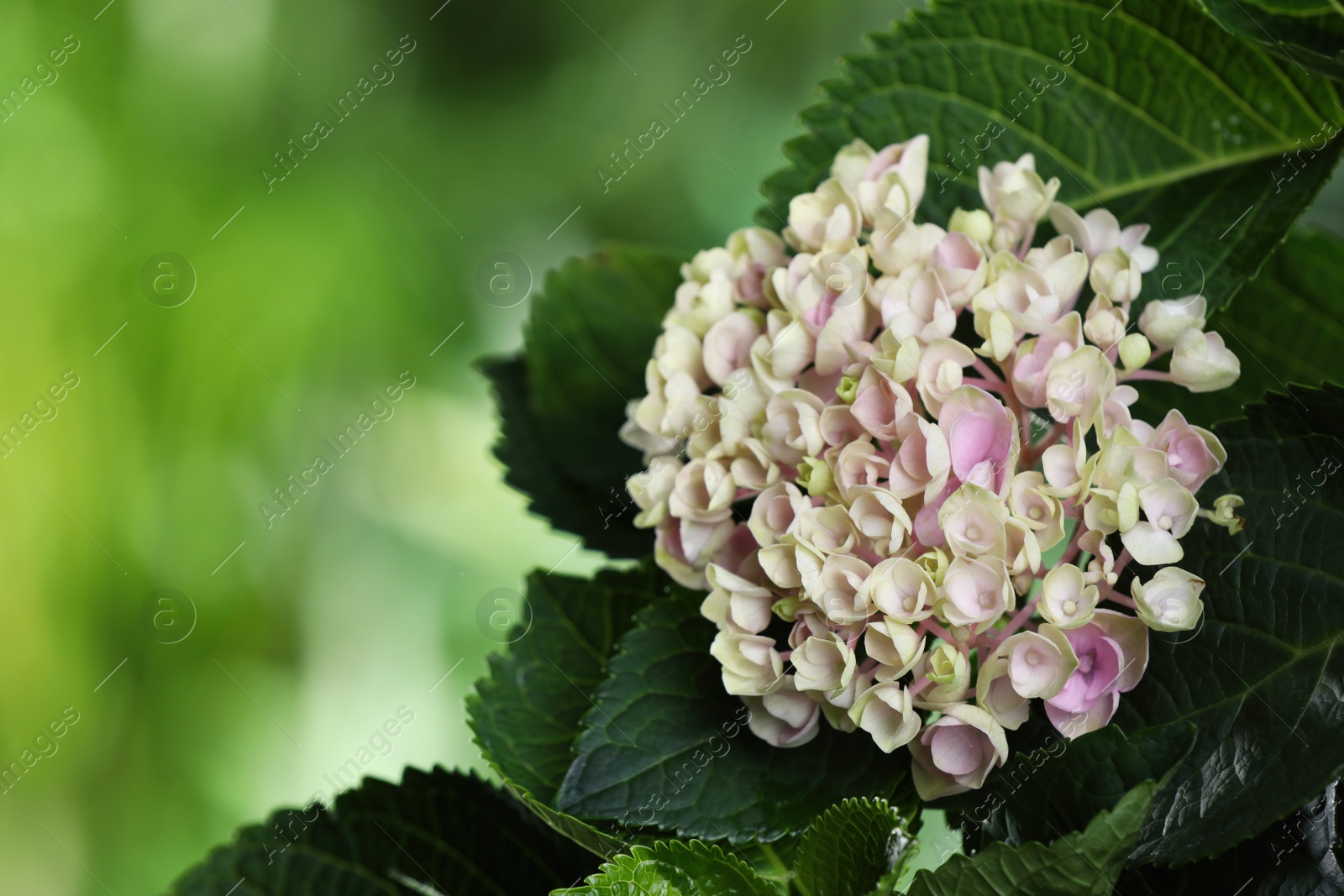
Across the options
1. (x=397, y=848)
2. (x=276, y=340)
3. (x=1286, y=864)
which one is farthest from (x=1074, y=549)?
(x=276, y=340)

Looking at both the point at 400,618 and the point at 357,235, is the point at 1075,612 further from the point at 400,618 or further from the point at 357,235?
the point at 357,235

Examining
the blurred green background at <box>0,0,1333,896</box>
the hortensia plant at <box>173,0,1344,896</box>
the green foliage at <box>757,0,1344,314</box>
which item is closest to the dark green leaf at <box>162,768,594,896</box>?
the hortensia plant at <box>173,0,1344,896</box>

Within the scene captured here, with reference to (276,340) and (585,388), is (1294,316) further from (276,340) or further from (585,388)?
(276,340)

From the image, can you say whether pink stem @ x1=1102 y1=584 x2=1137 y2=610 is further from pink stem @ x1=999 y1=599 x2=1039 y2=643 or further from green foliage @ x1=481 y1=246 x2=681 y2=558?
green foliage @ x1=481 y1=246 x2=681 y2=558

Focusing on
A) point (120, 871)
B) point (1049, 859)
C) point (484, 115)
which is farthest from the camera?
point (484, 115)

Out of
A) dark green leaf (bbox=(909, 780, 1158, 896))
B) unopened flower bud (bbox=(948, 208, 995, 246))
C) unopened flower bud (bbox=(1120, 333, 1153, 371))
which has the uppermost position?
unopened flower bud (bbox=(948, 208, 995, 246))

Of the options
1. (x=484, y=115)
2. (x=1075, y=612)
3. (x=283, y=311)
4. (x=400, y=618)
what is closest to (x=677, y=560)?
(x=1075, y=612)

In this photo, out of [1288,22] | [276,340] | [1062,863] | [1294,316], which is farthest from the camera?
[276,340]
